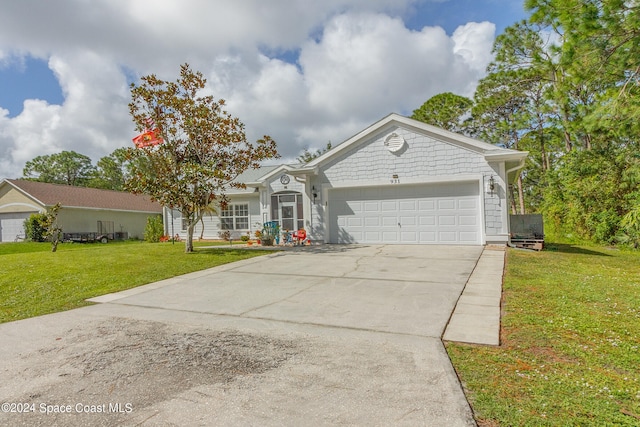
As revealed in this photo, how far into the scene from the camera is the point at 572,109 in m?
13.8

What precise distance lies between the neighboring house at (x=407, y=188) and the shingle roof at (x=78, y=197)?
1409cm

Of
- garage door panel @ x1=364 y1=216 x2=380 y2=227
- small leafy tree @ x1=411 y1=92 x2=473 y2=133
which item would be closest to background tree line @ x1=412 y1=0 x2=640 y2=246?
small leafy tree @ x1=411 y1=92 x2=473 y2=133

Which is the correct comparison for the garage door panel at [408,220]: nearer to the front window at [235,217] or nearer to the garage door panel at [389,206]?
the garage door panel at [389,206]

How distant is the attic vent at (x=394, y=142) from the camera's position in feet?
43.4

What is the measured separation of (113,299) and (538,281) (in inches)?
314

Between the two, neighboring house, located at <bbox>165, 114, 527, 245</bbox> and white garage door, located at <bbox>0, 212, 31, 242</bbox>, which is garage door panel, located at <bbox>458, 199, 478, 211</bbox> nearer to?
neighboring house, located at <bbox>165, 114, 527, 245</bbox>

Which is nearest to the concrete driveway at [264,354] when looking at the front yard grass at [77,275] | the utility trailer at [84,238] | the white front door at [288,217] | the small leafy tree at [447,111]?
the front yard grass at [77,275]

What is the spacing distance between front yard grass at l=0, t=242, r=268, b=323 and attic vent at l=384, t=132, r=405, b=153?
629 centimetres

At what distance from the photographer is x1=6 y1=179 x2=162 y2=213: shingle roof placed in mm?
23609

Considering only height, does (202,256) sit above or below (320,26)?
below

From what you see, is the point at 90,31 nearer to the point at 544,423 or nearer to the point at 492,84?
the point at 544,423

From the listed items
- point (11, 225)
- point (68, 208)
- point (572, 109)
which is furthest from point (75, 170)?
point (572, 109)

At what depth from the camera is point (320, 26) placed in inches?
549

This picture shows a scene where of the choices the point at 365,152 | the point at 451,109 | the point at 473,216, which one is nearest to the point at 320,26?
the point at 365,152
